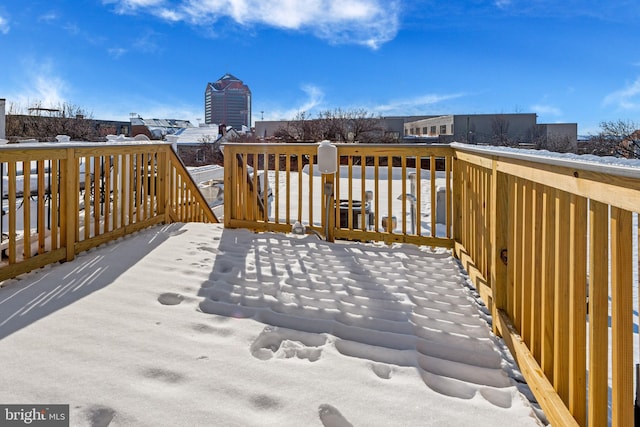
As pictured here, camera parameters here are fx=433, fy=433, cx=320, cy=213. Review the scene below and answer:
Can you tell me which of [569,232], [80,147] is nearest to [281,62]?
[80,147]

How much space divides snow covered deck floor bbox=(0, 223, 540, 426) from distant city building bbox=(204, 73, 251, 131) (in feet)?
233

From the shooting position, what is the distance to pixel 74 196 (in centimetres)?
348

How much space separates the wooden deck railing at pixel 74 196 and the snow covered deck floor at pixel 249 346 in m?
0.23

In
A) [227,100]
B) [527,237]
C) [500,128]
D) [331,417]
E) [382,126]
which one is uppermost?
[227,100]

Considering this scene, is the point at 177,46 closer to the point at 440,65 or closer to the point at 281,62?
the point at 281,62

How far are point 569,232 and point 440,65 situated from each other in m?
27.3

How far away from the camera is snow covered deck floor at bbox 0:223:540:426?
1.53m

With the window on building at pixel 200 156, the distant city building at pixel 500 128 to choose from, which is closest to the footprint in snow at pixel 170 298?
the window on building at pixel 200 156

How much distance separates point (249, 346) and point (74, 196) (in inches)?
93.1

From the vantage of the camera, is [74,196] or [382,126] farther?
[382,126]

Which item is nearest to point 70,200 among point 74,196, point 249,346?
point 74,196

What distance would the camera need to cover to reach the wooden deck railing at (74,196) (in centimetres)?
300

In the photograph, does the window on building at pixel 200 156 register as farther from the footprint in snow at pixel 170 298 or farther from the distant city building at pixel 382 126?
the footprint in snow at pixel 170 298

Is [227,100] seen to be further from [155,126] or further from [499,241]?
[499,241]
